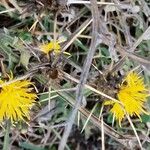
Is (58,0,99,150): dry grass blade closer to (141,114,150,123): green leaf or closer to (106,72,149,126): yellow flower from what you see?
(106,72,149,126): yellow flower

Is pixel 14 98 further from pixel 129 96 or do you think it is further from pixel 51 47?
pixel 129 96

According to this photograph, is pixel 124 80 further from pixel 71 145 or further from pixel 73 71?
pixel 71 145

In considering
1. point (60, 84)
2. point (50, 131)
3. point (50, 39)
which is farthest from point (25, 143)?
point (50, 39)

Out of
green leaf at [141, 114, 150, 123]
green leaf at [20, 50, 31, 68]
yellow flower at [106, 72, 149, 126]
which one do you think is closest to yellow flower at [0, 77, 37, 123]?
green leaf at [20, 50, 31, 68]

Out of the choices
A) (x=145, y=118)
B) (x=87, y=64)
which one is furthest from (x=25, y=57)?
(x=145, y=118)

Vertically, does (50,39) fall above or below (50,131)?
above

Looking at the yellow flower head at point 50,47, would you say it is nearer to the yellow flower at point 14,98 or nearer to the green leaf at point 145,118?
the yellow flower at point 14,98

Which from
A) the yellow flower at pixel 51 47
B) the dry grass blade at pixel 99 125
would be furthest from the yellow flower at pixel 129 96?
the yellow flower at pixel 51 47

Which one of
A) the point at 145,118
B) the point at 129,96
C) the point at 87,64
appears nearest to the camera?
the point at 87,64
